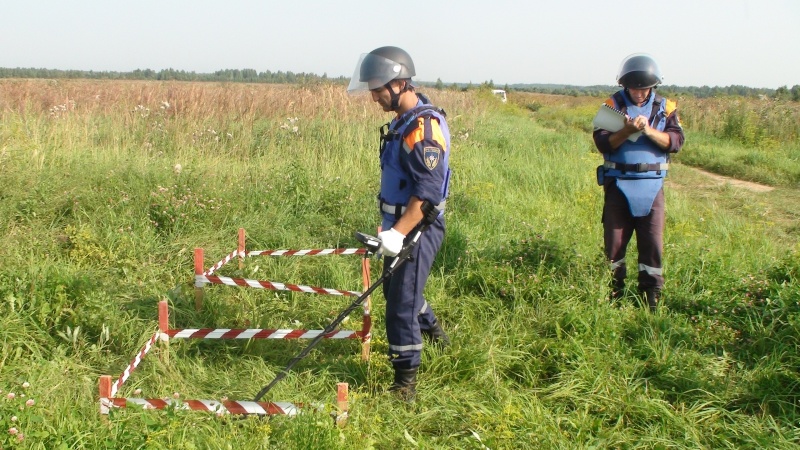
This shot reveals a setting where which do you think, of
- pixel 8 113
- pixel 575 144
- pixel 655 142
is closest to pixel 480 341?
pixel 655 142

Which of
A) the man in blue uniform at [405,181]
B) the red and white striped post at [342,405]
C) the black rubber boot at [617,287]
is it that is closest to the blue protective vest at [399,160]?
the man in blue uniform at [405,181]

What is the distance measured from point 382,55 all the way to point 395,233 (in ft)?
3.00

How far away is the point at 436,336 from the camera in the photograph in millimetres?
3727

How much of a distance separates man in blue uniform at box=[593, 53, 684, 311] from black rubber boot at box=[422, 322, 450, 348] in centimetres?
129

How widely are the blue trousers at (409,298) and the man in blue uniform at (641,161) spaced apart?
153cm

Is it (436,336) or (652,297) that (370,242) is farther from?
(652,297)

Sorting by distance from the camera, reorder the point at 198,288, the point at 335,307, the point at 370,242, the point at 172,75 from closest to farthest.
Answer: the point at 370,242, the point at 198,288, the point at 335,307, the point at 172,75

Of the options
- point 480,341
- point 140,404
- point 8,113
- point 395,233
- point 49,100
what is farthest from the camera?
point 49,100

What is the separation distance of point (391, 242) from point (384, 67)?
2.90ft

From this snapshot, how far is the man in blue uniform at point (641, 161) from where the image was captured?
396 centimetres

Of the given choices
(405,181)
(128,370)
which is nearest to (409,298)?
(405,181)

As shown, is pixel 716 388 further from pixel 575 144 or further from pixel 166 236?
pixel 575 144

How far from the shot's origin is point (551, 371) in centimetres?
353

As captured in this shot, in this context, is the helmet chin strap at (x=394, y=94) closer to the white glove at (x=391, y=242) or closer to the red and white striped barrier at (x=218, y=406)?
the white glove at (x=391, y=242)
